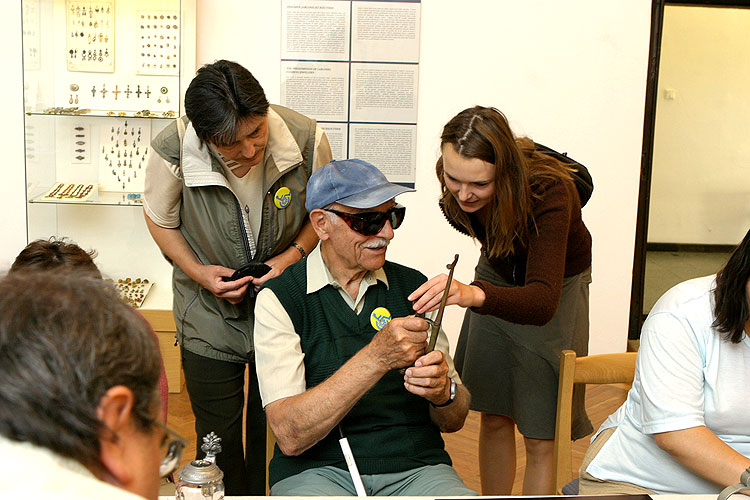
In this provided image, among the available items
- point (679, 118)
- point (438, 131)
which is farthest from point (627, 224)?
point (679, 118)

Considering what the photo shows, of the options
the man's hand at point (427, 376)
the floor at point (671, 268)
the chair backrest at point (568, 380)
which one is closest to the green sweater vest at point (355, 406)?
the man's hand at point (427, 376)

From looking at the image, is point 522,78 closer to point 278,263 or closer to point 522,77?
point 522,77

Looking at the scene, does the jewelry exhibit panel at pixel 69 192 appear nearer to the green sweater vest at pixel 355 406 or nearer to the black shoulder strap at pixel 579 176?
the green sweater vest at pixel 355 406

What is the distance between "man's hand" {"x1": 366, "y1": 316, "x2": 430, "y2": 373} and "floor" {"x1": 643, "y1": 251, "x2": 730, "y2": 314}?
4.70 meters

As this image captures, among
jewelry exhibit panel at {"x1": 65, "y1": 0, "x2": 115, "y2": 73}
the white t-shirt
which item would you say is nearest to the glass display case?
jewelry exhibit panel at {"x1": 65, "y1": 0, "x2": 115, "y2": 73}

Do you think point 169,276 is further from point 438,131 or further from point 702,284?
point 702,284

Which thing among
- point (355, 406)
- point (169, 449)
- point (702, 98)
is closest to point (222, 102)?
point (355, 406)

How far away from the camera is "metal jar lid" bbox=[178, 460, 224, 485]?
1.49 m

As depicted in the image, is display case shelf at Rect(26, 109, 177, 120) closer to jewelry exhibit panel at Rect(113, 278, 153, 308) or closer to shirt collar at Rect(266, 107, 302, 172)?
jewelry exhibit panel at Rect(113, 278, 153, 308)

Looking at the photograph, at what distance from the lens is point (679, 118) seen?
21.5ft

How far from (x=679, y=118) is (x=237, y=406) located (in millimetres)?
5097

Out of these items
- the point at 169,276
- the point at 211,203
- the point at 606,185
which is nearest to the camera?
the point at 211,203

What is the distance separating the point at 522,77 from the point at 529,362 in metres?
2.70

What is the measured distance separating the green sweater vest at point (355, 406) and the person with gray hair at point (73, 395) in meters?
1.25
